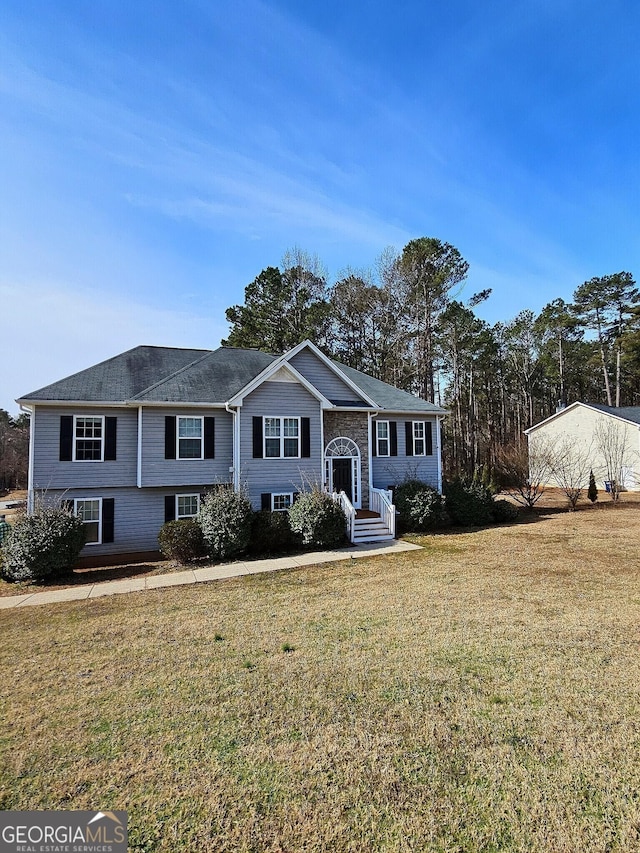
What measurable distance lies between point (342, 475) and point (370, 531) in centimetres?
304

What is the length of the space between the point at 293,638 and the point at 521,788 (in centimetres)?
376

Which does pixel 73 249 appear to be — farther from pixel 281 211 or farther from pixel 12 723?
pixel 12 723

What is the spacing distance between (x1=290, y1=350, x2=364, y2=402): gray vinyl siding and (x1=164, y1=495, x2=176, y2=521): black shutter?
22.2ft

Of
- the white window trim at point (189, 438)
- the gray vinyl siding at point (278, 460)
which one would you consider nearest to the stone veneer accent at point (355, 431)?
the gray vinyl siding at point (278, 460)

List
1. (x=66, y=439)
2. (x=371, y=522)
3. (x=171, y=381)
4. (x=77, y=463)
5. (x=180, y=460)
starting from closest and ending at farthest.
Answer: (x=66, y=439)
(x=77, y=463)
(x=180, y=460)
(x=371, y=522)
(x=171, y=381)

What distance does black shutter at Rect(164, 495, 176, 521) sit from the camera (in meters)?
15.3

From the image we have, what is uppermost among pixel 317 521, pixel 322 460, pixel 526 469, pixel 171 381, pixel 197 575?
pixel 171 381

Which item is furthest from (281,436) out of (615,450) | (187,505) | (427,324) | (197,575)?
(615,450)

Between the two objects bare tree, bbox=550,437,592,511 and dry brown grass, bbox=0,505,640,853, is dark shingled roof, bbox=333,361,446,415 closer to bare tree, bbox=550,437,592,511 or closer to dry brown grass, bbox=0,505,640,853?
bare tree, bbox=550,437,592,511

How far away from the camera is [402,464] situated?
19297mm

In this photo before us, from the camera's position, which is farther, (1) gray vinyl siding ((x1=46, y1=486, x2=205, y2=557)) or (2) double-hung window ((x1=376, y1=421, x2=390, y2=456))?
(2) double-hung window ((x1=376, y1=421, x2=390, y2=456))

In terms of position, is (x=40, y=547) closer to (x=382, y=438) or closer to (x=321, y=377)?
(x=321, y=377)

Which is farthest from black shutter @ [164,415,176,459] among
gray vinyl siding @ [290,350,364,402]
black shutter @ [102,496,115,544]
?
gray vinyl siding @ [290,350,364,402]

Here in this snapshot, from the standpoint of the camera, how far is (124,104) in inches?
411
